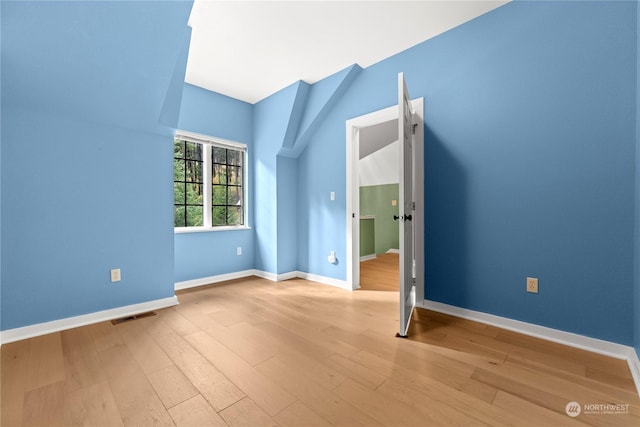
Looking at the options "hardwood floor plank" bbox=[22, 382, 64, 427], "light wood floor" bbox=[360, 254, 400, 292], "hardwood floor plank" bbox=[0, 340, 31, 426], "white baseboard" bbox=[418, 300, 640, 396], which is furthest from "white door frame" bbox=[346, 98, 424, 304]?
"hardwood floor plank" bbox=[0, 340, 31, 426]

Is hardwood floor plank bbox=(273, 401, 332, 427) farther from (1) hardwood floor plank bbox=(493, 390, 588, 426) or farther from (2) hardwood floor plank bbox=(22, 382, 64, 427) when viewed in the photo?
(2) hardwood floor plank bbox=(22, 382, 64, 427)

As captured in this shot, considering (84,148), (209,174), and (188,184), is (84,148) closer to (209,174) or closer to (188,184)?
(188,184)

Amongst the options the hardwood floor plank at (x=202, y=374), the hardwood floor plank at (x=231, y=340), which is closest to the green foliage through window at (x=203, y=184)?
the hardwood floor plank at (x=231, y=340)

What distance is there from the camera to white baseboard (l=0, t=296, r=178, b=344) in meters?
2.00

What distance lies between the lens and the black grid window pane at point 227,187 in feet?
12.4

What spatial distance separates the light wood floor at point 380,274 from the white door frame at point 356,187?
0.25 metres

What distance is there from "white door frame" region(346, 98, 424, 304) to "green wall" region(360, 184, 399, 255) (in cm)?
282

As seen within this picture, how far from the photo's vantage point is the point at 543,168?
200cm

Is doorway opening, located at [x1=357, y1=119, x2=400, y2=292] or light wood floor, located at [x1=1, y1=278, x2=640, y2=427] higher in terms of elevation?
doorway opening, located at [x1=357, y1=119, x2=400, y2=292]

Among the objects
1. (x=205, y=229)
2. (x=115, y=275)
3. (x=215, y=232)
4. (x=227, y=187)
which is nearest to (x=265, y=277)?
(x=215, y=232)

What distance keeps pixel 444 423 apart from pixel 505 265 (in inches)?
57.4

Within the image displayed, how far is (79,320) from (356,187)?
9.69 ft

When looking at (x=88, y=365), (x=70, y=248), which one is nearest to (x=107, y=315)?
(x=70, y=248)

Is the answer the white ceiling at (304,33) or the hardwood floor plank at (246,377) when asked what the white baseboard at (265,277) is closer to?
the hardwood floor plank at (246,377)
